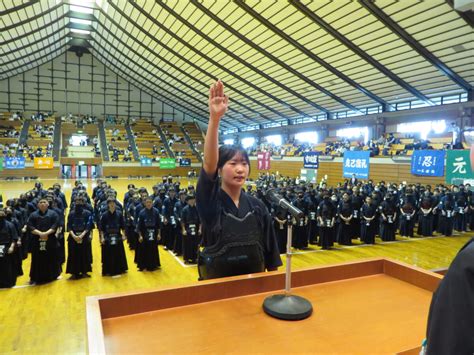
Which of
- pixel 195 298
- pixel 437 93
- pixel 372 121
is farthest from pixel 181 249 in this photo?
pixel 372 121

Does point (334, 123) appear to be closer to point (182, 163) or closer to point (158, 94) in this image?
point (182, 163)

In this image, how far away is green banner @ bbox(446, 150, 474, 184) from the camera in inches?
383

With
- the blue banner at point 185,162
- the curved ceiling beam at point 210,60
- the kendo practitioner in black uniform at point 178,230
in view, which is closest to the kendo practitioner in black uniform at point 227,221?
the kendo practitioner in black uniform at point 178,230

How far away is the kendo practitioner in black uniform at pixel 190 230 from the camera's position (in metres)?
7.89

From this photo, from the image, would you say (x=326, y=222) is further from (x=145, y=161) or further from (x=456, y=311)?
(x=145, y=161)

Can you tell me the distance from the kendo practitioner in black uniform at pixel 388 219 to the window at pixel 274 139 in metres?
23.5

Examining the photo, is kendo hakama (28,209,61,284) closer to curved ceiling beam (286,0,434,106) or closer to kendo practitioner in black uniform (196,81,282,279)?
kendo practitioner in black uniform (196,81,282,279)

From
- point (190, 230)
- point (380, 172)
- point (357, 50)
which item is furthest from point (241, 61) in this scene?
point (190, 230)

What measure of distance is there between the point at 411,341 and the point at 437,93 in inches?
826

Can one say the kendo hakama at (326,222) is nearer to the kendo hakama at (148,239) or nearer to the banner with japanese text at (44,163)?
the kendo hakama at (148,239)

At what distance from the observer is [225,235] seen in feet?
6.32

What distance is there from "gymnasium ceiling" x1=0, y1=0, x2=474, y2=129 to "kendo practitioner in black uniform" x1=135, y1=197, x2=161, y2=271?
12034 millimetres

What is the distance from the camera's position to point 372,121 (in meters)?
23.3

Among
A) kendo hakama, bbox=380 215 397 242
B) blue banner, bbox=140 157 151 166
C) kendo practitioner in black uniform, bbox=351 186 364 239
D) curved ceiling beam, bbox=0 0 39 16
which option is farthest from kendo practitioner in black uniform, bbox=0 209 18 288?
blue banner, bbox=140 157 151 166
